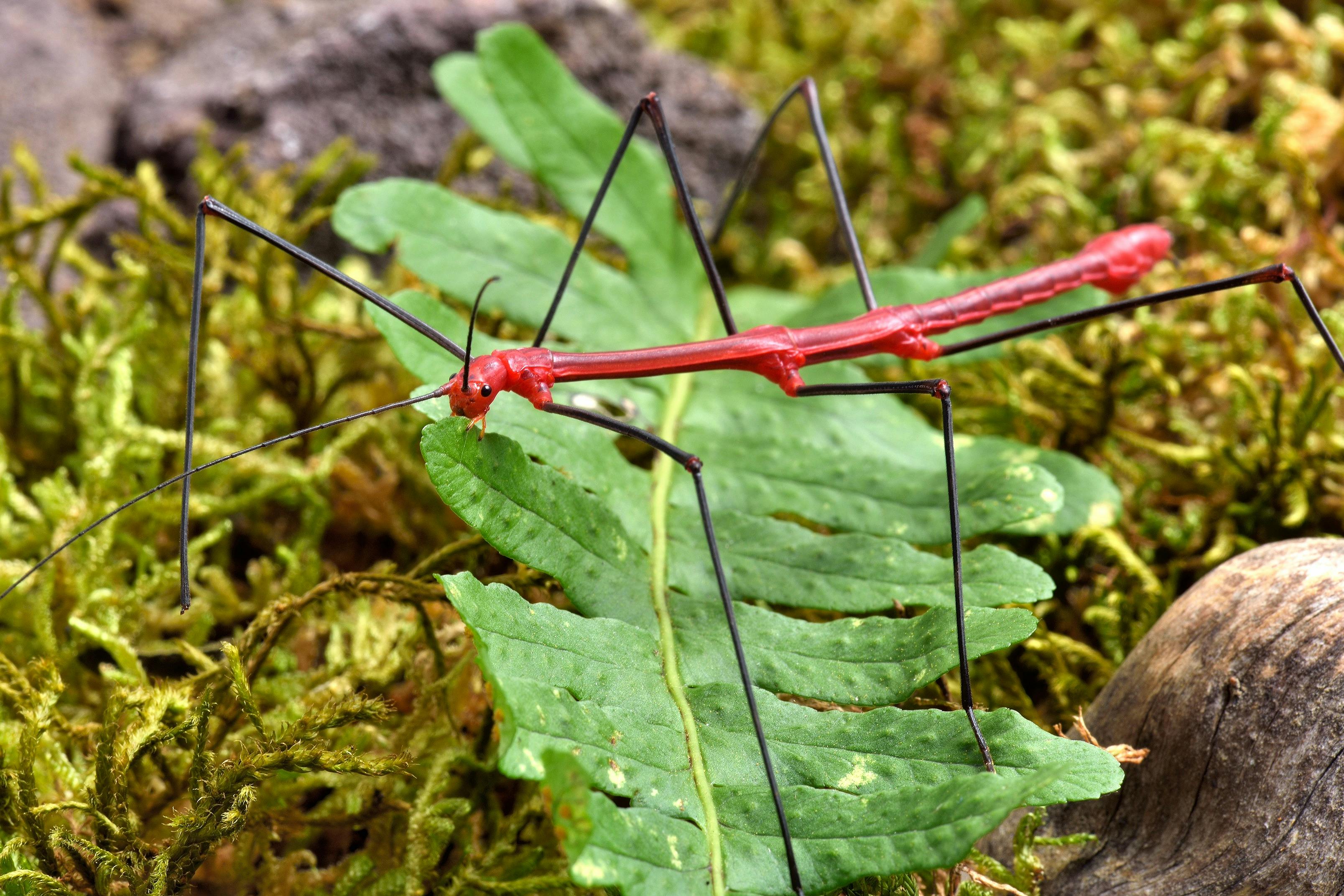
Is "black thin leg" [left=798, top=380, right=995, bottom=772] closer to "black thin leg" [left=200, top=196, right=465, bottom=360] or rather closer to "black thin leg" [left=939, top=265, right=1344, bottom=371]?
"black thin leg" [left=939, top=265, right=1344, bottom=371]

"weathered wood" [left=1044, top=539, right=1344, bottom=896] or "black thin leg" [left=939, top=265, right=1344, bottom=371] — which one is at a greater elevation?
"black thin leg" [left=939, top=265, right=1344, bottom=371]

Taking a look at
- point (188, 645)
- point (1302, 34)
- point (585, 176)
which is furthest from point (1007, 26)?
point (188, 645)

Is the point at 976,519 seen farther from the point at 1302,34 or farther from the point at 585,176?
the point at 1302,34

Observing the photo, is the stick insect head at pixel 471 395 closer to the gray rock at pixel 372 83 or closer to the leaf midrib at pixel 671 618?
the leaf midrib at pixel 671 618

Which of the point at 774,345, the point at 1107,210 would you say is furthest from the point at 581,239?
the point at 1107,210

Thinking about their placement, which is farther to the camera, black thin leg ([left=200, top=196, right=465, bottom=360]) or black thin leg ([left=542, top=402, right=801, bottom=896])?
black thin leg ([left=200, top=196, right=465, bottom=360])

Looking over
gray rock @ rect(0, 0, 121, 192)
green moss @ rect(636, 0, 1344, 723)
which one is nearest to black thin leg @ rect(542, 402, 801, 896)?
green moss @ rect(636, 0, 1344, 723)

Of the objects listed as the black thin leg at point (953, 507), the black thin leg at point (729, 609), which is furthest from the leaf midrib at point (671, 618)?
the black thin leg at point (953, 507)
